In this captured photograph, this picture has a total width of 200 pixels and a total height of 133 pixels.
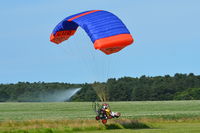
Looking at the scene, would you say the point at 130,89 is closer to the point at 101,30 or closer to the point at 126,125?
the point at 126,125

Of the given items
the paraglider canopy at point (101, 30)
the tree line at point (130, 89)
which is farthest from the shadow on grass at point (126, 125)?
the tree line at point (130, 89)

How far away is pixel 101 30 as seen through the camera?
28062mm

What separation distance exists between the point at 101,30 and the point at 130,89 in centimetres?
6590

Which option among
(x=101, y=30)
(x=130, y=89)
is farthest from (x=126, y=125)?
(x=130, y=89)

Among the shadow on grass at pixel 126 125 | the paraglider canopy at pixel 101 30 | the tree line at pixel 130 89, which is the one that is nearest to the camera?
the paraglider canopy at pixel 101 30

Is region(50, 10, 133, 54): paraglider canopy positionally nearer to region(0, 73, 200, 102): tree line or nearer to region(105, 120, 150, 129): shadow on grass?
region(105, 120, 150, 129): shadow on grass

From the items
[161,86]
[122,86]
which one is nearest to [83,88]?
[122,86]

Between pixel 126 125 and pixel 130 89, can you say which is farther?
pixel 130 89

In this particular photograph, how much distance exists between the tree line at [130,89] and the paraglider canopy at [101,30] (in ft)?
173

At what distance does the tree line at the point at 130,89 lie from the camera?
89.5 meters

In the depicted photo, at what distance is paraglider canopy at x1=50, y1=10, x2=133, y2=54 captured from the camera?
27578 millimetres

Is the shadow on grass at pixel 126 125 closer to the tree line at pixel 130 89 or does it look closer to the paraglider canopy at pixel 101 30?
the paraglider canopy at pixel 101 30

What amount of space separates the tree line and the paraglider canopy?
52758 mm

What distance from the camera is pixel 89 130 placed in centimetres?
3161
